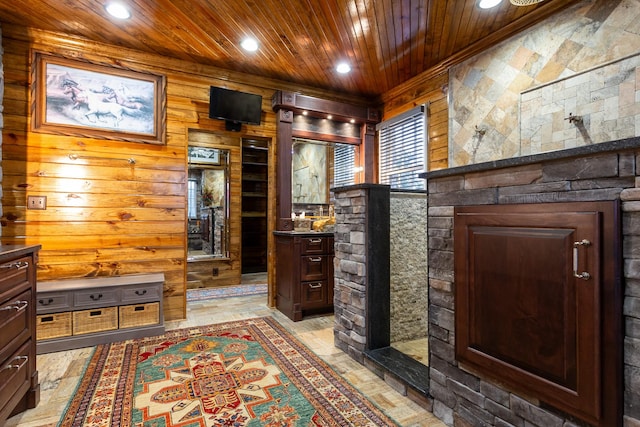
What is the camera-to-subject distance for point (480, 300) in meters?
1.59

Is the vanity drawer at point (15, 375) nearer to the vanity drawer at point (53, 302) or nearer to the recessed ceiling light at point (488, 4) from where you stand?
the vanity drawer at point (53, 302)

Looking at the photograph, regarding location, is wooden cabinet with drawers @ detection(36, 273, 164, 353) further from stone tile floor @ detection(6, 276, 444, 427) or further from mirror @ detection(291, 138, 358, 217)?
mirror @ detection(291, 138, 358, 217)

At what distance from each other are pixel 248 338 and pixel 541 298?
8.19ft

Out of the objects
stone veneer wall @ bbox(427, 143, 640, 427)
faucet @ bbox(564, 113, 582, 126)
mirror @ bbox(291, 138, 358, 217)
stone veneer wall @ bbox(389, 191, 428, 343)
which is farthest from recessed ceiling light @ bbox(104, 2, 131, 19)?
faucet @ bbox(564, 113, 582, 126)

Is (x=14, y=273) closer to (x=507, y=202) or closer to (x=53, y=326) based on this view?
(x=53, y=326)

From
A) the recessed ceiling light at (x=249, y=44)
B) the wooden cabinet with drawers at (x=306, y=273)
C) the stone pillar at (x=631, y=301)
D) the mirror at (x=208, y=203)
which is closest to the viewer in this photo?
the stone pillar at (x=631, y=301)

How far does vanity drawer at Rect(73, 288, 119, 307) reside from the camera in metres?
2.91

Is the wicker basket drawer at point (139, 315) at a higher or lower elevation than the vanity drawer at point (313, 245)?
lower

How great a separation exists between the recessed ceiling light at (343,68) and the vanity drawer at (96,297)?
3.35 m

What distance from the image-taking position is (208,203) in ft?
19.5

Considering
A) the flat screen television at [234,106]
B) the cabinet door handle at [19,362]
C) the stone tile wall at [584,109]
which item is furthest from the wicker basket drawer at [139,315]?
the stone tile wall at [584,109]

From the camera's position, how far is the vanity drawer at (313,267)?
12.2 feet

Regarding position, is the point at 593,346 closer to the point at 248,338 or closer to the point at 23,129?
the point at 248,338

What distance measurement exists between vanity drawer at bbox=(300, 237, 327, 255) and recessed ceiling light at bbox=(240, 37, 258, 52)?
2.10m
